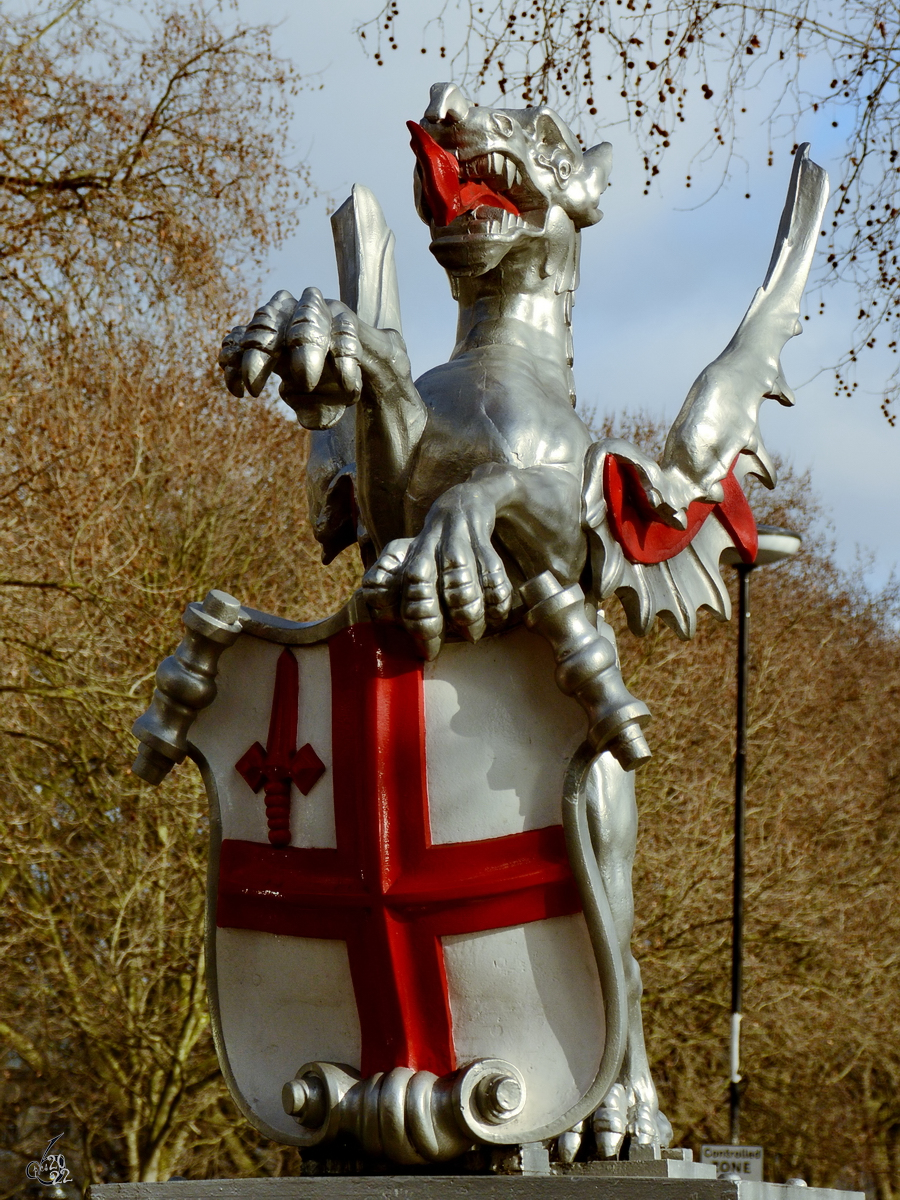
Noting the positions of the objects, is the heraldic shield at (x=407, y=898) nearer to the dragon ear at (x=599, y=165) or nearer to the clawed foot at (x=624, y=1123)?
the clawed foot at (x=624, y=1123)

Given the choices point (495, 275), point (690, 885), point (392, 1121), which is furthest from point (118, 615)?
point (392, 1121)

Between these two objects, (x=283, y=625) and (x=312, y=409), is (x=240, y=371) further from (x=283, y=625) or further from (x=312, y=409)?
(x=283, y=625)

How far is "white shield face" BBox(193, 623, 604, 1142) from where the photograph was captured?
3006mm

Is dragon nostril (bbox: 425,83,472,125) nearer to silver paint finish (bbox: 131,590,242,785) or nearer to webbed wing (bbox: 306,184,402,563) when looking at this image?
webbed wing (bbox: 306,184,402,563)

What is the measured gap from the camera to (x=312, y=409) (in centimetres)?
314

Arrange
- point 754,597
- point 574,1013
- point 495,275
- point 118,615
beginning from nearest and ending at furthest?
point 574,1013 < point 495,275 < point 118,615 < point 754,597

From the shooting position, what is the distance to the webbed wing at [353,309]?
12.5 ft

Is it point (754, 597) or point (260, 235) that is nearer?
point (260, 235)

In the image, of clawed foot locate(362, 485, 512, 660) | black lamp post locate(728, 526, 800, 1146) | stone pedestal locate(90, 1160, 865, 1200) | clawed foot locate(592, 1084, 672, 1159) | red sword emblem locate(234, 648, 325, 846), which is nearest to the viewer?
stone pedestal locate(90, 1160, 865, 1200)

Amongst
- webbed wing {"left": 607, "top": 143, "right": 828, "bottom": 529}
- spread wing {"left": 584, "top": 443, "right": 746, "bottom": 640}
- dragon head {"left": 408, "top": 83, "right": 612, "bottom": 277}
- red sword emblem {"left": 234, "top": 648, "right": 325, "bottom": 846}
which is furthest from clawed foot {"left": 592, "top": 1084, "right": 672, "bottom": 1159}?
dragon head {"left": 408, "top": 83, "right": 612, "bottom": 277}

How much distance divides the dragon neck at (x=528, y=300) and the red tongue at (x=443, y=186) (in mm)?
166

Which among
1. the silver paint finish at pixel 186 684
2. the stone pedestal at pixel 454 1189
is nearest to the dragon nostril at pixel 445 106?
the silver paint finish at pixel 186 684

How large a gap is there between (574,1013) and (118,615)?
802 cm

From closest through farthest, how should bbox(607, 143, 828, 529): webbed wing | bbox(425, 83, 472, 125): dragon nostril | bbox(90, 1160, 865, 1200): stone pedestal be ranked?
bbox(90, 1160, 865, 1200): stone pedestal, bbox(425, 83, 472, 125): dragon nostril, bbox(607, 143, 828, 529): webbed wing
